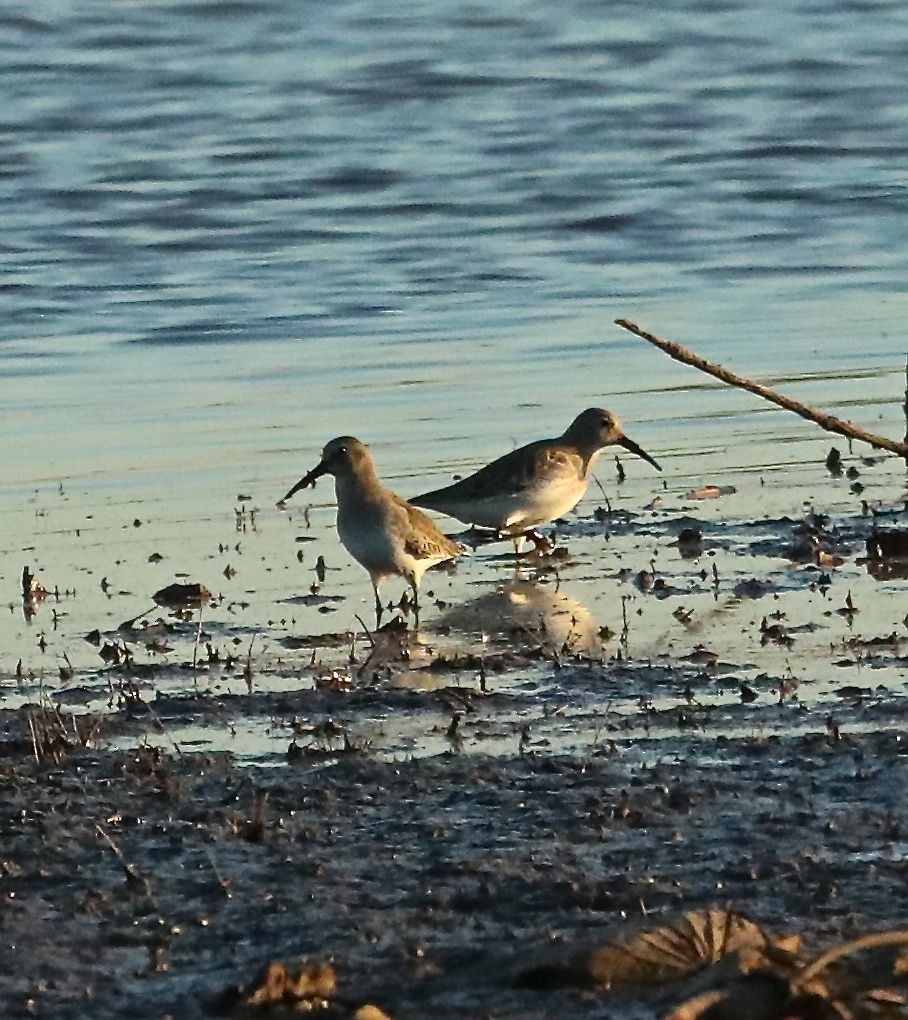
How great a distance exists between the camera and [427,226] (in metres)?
20.7

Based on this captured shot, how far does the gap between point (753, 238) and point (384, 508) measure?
402 inches

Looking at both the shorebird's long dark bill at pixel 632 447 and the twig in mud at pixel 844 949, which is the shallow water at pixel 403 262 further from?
the twig in mud at pixel 844 949

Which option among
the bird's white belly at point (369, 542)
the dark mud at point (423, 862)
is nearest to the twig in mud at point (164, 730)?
the dark mud at point (423, 862)

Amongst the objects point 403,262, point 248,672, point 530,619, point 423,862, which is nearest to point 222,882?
point 423,862

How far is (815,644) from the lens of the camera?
8.67 metres

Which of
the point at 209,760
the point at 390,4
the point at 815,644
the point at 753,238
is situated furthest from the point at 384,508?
the point at 390,4

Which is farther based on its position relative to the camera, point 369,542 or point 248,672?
point 369,542

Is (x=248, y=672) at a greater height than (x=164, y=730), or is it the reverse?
(x=248, y=672)

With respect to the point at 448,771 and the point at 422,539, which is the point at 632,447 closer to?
the point at 422,539

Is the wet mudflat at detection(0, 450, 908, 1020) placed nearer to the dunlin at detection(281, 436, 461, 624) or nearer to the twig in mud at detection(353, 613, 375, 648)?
the twig in mud at detection(353, 613, 375, 648)

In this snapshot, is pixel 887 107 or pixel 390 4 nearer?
pixel 887 107

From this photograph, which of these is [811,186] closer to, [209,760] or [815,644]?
[815,644]

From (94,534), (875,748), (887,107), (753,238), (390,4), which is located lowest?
(875,748)

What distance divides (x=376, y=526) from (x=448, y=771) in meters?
3.23
